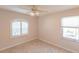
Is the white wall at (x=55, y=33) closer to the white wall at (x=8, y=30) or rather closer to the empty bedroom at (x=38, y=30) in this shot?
the empty bedroom at (x=38, y=30)

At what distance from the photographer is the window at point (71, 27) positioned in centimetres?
247

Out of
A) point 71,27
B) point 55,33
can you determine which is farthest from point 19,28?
point 71,27

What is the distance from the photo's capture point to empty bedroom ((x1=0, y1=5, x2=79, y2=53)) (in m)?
2.15

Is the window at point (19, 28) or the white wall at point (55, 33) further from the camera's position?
the white wall at point (55, 33)

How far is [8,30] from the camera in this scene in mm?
2541

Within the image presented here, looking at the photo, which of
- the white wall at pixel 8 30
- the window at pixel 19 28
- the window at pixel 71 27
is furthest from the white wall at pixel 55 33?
the window at pixel 19 28

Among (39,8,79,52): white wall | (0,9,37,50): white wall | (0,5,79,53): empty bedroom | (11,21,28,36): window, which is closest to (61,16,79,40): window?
(0,5,79,53): empty bedroom

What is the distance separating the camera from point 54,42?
2.42 m

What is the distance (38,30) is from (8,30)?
0.91 m

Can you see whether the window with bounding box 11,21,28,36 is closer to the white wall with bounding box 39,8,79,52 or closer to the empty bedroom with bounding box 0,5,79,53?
the empty bedroom with bounding box 0,5,79,53

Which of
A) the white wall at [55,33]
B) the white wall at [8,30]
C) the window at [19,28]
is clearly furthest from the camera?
the white wall at [55,33]
